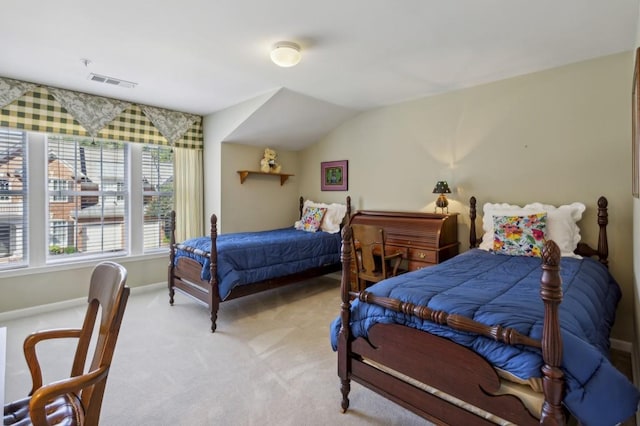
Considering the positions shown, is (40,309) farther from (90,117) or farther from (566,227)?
(566,227)

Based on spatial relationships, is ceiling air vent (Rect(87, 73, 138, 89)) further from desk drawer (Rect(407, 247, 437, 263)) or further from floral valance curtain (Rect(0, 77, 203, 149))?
desk drawer (Rect(407, 247, 437, 263))

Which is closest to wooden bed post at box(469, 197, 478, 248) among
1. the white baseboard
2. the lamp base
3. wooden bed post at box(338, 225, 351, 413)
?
the lamp base

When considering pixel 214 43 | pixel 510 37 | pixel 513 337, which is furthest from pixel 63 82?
pixel 513 337

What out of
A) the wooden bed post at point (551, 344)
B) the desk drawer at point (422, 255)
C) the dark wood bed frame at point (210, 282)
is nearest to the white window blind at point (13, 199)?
the dark wood bed frame at point (210, 282)

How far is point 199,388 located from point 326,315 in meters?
1.47

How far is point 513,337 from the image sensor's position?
1260mm

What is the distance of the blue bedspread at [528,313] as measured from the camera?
118cm

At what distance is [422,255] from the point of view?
3.35m

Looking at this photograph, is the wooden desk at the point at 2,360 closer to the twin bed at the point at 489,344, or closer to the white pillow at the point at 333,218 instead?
the twin bed at the point at 489,344

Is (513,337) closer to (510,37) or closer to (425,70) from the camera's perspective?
(510,37)

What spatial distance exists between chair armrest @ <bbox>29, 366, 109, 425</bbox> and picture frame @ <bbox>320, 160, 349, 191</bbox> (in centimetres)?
385

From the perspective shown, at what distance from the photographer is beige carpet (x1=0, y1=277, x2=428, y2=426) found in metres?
1.87

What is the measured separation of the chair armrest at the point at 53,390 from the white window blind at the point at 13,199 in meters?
3.25

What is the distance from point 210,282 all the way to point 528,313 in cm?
253
